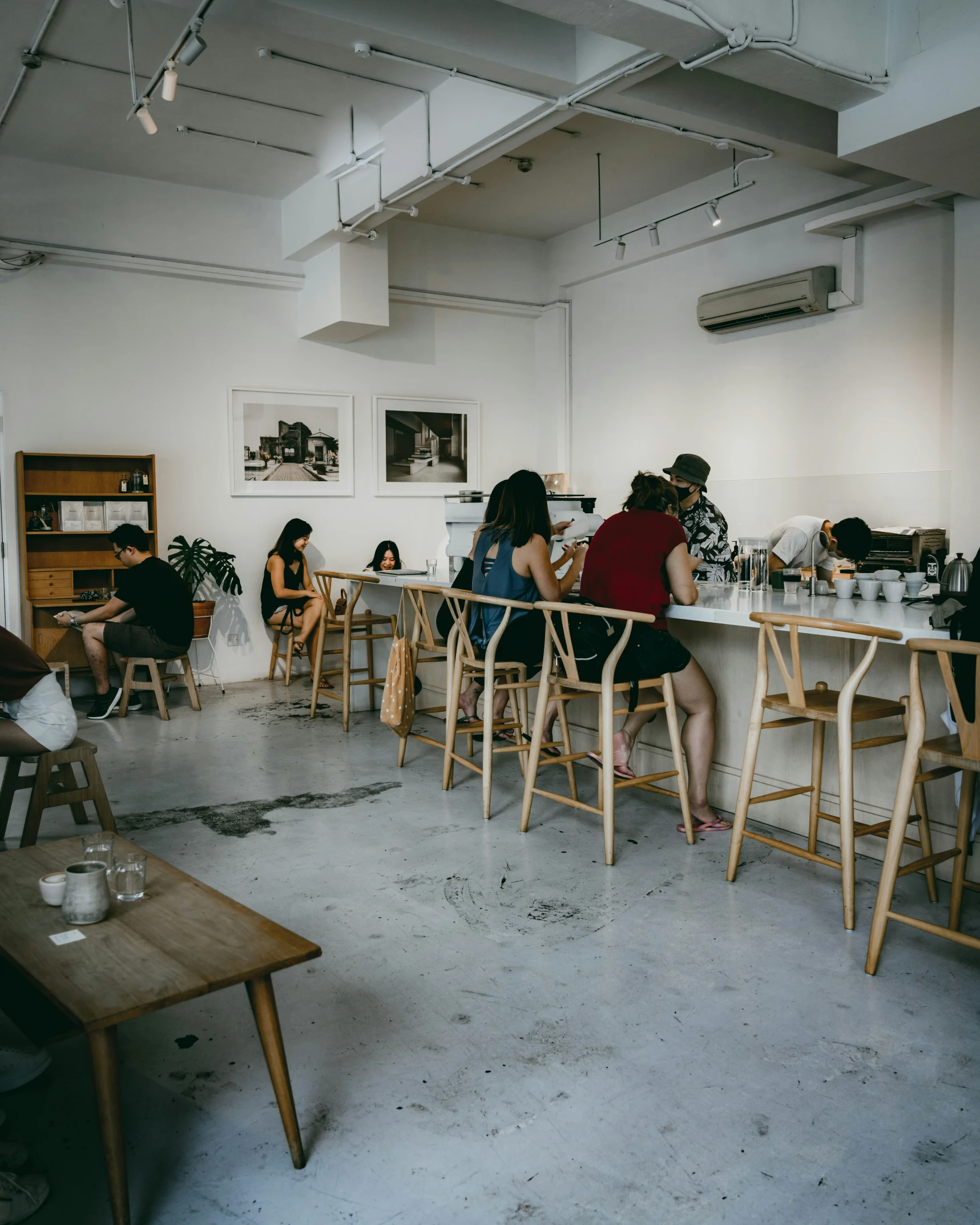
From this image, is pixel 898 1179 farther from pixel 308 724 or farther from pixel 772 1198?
pixel 308 724

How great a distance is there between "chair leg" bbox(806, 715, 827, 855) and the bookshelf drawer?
5174mm

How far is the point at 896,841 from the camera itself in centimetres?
246

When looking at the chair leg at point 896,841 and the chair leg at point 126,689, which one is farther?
the chair leg at point 126,689

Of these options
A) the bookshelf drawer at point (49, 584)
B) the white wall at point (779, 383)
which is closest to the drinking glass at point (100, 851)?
the bookshelf drawer at point (49, 584)

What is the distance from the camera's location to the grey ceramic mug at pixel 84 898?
1890 millimetres

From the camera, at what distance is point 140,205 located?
683 cm

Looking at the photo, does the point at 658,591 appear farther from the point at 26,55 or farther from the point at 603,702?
the point at 26,55

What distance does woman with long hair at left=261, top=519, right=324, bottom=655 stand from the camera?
7.23 meters

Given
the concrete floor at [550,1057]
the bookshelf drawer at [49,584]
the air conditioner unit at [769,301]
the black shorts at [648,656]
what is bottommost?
the concrete floor at [550,1057]

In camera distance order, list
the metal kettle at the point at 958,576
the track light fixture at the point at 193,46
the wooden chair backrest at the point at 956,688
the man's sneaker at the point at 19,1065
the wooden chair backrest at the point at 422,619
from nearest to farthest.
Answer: the man's sneaker at the point at 19,1065 → the wooden chair backrest at the point at 956,688 → the metal kettle at the point at 958,576 → the track light fixture at the point at 193,46 → the wooden chair backrest at the point at 422,619

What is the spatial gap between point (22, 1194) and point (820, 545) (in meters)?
4.39

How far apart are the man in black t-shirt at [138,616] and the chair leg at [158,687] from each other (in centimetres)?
7

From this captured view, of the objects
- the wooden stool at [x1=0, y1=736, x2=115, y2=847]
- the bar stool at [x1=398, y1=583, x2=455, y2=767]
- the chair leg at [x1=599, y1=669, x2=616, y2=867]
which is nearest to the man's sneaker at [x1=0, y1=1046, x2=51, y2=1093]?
the wooden stool at [x1=0, y1=736, x2=115, y2=847]

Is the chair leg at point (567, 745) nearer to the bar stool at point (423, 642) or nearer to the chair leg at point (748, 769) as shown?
the bar stool at point (423, 642)
